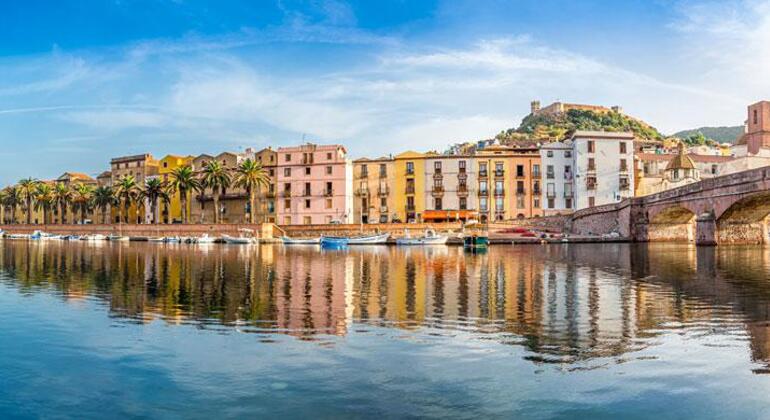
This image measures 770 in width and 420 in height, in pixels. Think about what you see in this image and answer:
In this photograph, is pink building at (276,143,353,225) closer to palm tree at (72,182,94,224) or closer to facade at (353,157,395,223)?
facade at (353,157,395,223)

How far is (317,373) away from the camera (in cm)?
1228

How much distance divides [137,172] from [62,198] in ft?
57.9

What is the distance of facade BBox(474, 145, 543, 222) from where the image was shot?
9294 cm

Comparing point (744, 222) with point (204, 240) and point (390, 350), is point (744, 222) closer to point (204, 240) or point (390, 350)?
point (390, 350)

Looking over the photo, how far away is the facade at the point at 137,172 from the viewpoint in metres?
117

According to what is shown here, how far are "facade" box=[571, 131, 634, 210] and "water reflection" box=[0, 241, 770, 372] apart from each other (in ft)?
166

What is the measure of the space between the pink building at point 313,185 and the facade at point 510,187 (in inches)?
857

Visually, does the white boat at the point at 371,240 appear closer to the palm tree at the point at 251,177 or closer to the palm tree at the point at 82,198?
the palm tree at the point at 251,177

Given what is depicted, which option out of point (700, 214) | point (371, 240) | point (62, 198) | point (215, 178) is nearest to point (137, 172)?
point (62, 198)

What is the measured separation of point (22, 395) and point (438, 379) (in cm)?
794

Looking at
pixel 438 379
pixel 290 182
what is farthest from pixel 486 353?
pixel 290 182

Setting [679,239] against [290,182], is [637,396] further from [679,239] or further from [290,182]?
[290,182]

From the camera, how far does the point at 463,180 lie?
94.0 meters

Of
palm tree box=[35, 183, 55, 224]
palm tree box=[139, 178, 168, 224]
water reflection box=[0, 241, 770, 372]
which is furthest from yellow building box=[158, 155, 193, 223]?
water reflection box=[0, 241, 770, 372]
